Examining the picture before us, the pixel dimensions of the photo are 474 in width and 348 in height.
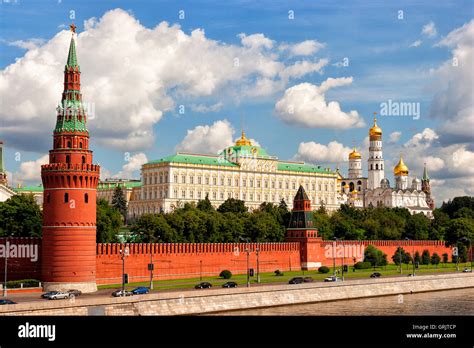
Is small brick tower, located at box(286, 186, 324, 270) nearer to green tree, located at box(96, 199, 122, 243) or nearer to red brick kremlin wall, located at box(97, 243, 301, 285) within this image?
red brick kremlin wall, located at box(97, 243, 301, 285)

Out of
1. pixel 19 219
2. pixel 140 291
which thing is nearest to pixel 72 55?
pixel 140 291

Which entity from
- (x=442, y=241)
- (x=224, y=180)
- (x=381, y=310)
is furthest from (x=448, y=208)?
(x=381, y=310)

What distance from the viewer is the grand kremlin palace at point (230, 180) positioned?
481 feet

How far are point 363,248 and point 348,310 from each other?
137 ft

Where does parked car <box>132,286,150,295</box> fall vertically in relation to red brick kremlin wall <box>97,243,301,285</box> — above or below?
below

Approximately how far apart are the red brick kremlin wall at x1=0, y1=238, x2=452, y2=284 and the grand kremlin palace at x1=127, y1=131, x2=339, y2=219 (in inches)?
2063

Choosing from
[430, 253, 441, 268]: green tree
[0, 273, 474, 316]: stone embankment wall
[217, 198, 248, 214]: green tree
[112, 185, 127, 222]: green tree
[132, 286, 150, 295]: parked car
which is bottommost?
[0, 273, 474, 316]: stone embankment wall

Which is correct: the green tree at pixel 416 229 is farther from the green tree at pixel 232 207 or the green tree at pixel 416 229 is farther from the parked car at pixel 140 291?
the parked car at pixel 140 291

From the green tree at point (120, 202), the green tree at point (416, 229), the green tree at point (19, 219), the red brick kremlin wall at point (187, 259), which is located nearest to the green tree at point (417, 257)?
the red brick kremlin wall at point (187, 259)

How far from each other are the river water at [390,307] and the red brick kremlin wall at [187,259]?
54.2 ft

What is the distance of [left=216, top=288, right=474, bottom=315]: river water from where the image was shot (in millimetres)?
55531

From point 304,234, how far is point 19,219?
99.6 feet

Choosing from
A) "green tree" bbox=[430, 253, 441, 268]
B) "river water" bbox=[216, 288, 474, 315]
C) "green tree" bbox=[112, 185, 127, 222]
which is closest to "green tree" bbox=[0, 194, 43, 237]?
"river water" bbox=[216, 288, 474, 315]
